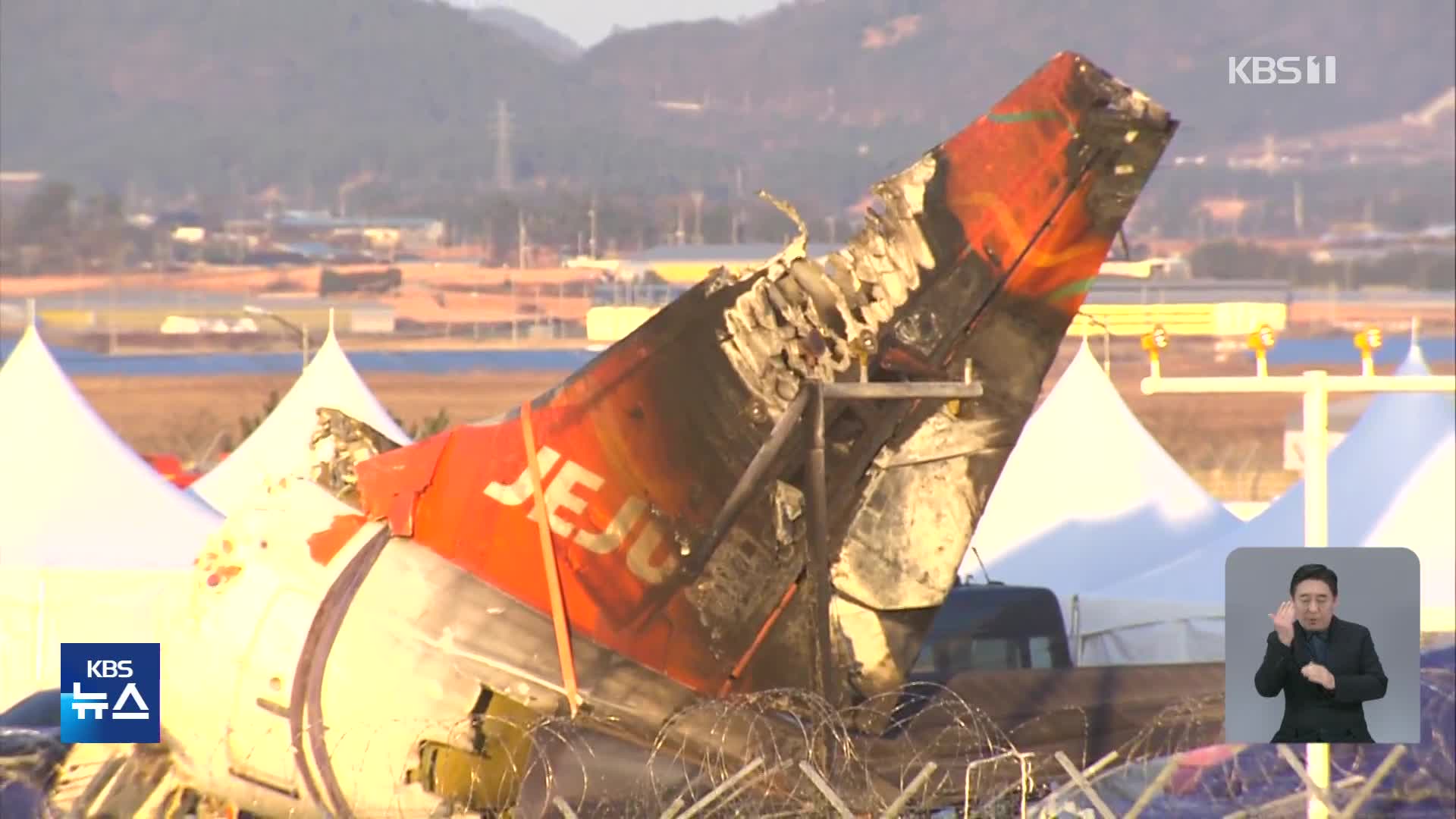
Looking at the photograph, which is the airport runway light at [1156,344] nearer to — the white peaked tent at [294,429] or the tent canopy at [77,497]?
the tent canopy at [77,497]

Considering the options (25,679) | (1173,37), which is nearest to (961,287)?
(25,679)

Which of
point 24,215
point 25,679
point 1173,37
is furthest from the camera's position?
point 1173,37

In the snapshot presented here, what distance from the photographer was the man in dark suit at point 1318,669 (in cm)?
874

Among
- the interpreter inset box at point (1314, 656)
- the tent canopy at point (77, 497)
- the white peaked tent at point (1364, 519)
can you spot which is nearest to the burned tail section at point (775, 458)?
the interpreter inset box at point (1314, 656)

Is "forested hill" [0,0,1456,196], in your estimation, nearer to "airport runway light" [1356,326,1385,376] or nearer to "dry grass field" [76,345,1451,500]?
"dry grass field" [76,345,1451,500]

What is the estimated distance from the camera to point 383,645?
483 inches

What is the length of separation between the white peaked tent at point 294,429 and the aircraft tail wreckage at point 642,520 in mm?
12850

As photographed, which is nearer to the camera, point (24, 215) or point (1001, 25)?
point (24, 215)

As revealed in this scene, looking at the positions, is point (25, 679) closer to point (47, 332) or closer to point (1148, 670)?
point (1148, 670)

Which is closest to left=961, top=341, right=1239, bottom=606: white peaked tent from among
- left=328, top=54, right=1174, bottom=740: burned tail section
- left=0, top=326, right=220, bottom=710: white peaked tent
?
left=0, top=326, right=220, bottom=710: white peaked tent

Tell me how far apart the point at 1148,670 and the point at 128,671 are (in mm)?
6540

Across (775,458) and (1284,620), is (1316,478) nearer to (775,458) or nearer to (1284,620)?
(1284,620)

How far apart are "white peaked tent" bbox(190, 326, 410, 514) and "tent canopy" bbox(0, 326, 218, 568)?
2422 mm

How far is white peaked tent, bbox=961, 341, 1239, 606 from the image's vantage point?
23.7 m
